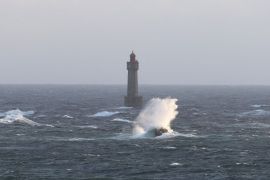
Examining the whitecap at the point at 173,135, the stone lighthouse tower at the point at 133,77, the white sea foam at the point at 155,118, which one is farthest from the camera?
the stone lighthouse tower at the point at 133,77

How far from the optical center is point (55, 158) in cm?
6738

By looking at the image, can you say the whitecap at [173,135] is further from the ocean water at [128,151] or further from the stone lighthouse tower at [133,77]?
the stone lighthouse tower at [133,77]

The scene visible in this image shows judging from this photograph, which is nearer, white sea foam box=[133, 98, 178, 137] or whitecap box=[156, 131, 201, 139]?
whitecap box=[156, 131, 201, 139]

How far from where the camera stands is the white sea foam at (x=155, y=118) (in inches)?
3677

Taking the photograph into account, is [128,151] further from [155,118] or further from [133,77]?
[133,77]

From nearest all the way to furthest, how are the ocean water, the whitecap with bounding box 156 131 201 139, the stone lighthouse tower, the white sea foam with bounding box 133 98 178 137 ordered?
the ocean water, the whitecap with bounding box 156 131 201 139, the white sea foam with bounding box 133 98 178 137, the stone lighthouse tower

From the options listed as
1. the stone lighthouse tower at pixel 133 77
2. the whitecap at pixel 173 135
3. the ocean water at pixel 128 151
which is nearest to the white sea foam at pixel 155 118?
the whitecap at pixel 173 135

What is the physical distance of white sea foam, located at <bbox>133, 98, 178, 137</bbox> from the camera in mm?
93387

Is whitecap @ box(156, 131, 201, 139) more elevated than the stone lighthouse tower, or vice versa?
the stone lighthouse tower

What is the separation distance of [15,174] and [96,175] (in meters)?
7.24

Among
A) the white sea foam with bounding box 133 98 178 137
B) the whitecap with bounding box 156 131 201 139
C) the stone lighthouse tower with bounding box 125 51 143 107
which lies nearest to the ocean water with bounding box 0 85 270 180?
the whitecap with bounding box 156 131 201 139

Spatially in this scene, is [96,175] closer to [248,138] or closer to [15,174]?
[15,174]

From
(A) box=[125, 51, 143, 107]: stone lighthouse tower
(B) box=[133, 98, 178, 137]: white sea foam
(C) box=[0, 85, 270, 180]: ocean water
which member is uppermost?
(A) box=[125, 51, 143, 107]: stone lighthouse tower

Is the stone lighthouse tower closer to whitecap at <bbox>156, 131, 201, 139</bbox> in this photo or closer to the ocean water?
the ocean water
